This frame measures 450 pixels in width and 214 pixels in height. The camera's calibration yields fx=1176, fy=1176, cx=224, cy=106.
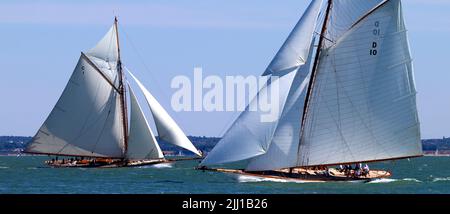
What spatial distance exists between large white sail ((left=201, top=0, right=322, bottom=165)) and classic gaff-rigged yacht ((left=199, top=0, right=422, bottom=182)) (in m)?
0.18

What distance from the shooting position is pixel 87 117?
96.2 meters

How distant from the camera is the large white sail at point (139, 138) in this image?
307ft

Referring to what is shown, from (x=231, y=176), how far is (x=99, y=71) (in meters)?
29.5

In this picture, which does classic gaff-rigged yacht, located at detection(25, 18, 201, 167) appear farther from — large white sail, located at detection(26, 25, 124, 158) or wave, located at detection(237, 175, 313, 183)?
wave, located at detection(237, 175, 313, 183)

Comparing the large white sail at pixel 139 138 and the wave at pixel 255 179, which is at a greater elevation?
the large white sail at pixel 139 138

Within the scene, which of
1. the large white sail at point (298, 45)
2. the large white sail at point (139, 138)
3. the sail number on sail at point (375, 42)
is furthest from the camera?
the large white sail at point (139, 138)

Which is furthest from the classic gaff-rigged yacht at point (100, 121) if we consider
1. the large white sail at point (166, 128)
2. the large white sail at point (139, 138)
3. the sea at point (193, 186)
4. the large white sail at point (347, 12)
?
the large white sail at point (347, 12)

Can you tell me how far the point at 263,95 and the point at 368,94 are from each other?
20.8 ft

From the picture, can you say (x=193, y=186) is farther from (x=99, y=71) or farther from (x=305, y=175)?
(x=99, y=71)

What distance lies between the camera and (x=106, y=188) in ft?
219

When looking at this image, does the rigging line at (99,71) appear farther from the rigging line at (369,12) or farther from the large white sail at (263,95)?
the rigging line at (369,12)
